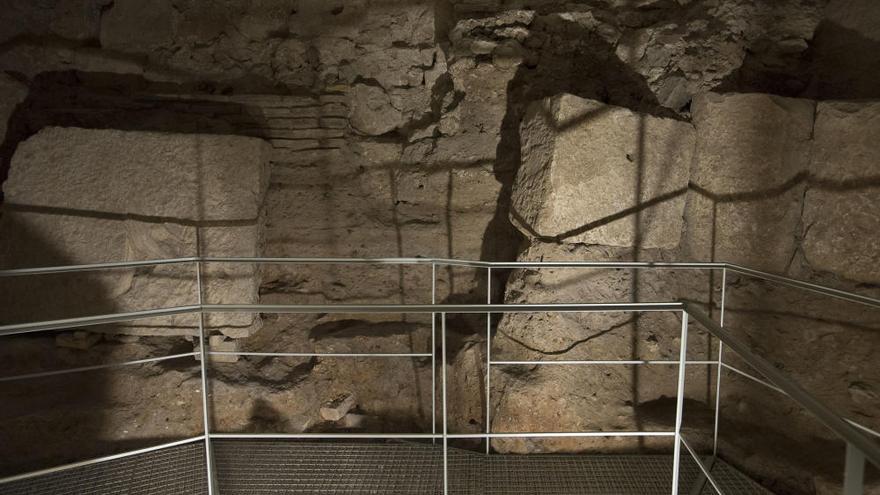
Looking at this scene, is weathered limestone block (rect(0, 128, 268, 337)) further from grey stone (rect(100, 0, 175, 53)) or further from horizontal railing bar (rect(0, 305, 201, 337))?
horizontal railing bar (rect(0, 305, 201, 337))

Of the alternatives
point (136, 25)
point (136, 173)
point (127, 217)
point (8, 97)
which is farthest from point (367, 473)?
point (8, 97)

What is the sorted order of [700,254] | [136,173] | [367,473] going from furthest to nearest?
[136,173], [700,254], [367,473]

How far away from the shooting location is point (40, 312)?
3.51 meters

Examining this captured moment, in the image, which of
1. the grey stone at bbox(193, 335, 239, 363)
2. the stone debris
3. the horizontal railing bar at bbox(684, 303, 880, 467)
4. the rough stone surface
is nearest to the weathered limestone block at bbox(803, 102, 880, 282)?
the horizontal railing bar at bbox(684, 303, 880, 467)

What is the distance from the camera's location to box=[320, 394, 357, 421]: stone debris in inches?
137

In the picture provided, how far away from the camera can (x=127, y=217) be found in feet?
11.4

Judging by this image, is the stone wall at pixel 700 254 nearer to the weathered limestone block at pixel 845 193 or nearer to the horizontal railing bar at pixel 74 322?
the weathered limestone block at pixel 845 193

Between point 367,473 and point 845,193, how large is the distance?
2.68 metres

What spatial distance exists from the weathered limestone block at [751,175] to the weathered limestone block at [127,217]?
2.63m

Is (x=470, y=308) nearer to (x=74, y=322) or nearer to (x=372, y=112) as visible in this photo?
(x=74, y=322)

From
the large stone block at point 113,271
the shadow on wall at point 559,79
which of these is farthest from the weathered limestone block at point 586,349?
the large stone block at point 113,271

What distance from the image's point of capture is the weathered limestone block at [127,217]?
3438mm

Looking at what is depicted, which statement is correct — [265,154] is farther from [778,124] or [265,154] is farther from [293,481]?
[778,124]

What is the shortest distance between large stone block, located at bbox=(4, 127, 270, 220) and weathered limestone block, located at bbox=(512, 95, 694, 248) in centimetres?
181
